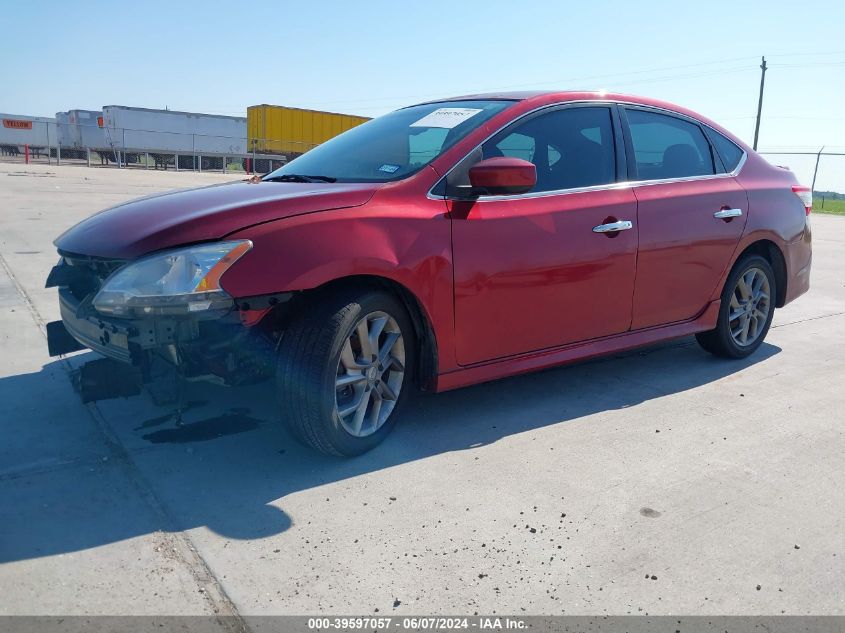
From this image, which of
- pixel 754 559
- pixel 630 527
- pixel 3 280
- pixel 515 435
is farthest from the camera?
pixel 3 280

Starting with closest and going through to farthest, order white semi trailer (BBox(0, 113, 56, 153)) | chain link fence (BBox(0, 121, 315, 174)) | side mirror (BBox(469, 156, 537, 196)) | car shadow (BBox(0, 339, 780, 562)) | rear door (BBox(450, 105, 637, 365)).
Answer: car shadow (BBox(0, 339, 780, 562)), side mirror (BBox(469, 156, 537, 196)), rear door (BBox(450, 105, 637, 365)), chain link fence (BBox(0, 121, 315, 174)), white semi trailer (BBox(0, 113, 56, 153))

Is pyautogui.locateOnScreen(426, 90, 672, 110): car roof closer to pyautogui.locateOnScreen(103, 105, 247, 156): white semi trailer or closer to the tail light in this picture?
Answer: the tail light

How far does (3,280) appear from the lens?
21.6 feet

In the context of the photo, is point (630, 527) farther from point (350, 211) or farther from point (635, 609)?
point (350, 211)

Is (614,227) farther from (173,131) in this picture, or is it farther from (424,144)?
(173,131)

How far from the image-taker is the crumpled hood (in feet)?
9.93

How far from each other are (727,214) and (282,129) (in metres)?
37.9

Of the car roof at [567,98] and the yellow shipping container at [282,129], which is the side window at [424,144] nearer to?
the car roof at [567,98]

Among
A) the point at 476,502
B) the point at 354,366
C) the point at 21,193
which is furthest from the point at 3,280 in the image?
the point at 21,193

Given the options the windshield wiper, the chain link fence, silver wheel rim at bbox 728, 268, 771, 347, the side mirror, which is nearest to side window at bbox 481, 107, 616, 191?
the side mirror

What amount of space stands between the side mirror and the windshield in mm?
280

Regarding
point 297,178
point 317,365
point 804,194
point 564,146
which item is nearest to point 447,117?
point 564,146

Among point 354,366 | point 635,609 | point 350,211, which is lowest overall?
point 635,609

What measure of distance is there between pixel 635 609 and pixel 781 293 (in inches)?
148
